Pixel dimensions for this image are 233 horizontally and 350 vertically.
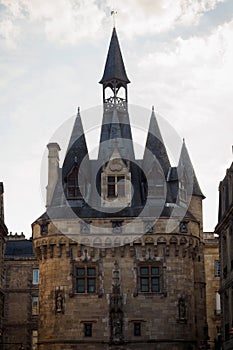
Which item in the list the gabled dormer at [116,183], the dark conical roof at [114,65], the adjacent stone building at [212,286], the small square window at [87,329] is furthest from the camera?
the adjacent stone building at [212,286]

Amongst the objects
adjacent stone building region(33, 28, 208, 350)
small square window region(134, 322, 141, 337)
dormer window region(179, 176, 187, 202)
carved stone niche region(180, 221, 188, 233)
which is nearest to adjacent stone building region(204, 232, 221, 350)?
adjacent stone building region(33, 28, 208, 350)

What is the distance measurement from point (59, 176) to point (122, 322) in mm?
11264

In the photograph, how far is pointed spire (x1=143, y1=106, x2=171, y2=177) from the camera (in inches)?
1927

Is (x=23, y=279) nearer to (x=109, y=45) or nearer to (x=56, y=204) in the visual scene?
(x=56, y=204)

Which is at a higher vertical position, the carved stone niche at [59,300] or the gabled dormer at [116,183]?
the gabled dormer at [116,183]

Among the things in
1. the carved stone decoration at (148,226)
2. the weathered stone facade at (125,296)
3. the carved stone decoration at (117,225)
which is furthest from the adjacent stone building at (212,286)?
the carved stone decoration at (117,225)

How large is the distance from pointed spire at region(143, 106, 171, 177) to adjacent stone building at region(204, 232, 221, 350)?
32.7ft

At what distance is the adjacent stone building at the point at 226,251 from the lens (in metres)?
35.8

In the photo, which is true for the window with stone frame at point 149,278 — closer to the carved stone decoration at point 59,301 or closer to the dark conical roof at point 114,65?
the carved stone decoration at point 59,301

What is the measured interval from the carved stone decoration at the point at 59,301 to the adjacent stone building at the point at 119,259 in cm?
6

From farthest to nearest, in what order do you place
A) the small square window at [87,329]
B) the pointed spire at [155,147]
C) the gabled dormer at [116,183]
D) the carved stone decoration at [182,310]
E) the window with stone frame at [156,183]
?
the pointed spire at [155,147]
the window with stone frame at [156,183]
the gabled dormer at [116,183]
the carved stone decoration at [182,310]
the small square window at [87,329]

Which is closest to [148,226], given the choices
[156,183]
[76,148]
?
[156,183]

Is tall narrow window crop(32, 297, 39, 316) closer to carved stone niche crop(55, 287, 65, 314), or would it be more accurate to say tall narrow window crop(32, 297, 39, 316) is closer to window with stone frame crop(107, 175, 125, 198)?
carved stone niche crop(55, 287, 65, 314)

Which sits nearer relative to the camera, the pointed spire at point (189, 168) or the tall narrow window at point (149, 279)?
the tall narrow window at point (149, 279)
